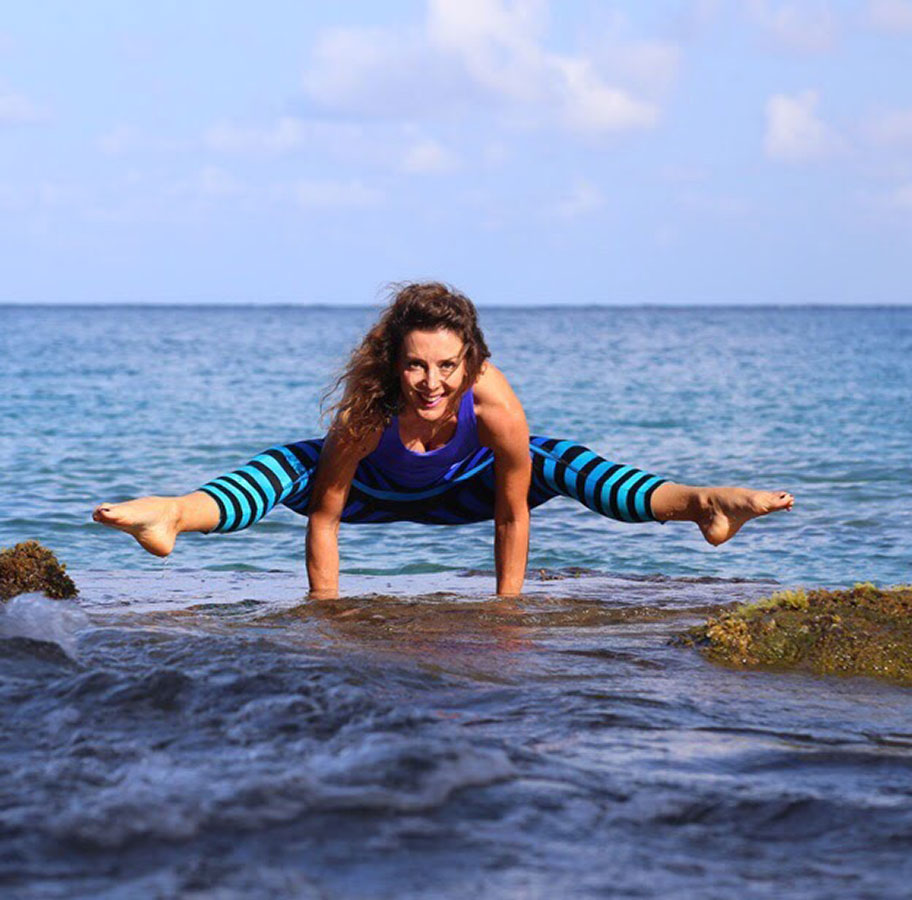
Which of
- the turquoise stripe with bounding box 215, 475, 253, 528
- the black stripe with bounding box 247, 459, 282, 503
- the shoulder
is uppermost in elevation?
the shoulder

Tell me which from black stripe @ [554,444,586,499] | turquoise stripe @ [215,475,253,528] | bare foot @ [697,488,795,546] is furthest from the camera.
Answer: black stripe @ [554,444,586,499]

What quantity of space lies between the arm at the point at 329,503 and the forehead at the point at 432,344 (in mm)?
586

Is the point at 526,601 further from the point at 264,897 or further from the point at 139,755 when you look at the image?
the point at 264,897

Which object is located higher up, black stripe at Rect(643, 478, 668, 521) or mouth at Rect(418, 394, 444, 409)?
mouth at Rect(418, 394, 444, 409)

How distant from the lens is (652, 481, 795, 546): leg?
6.24 metres

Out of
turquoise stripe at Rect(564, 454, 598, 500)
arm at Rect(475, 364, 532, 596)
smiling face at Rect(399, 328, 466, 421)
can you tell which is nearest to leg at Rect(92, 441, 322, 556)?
smiling face at Rect(399, 328, 466, 421)

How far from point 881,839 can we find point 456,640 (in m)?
2.81

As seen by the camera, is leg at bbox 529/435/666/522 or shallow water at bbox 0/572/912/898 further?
leg at bbox 529/435/666/522

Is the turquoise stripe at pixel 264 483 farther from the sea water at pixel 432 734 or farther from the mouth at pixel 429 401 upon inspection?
the mouth at pixel 429 401

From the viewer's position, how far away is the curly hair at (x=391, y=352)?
20.8 ft

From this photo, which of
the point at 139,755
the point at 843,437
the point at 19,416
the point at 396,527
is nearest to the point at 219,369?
the point at 19,416

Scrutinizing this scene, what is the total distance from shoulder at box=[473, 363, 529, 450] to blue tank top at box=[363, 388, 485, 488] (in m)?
0.04

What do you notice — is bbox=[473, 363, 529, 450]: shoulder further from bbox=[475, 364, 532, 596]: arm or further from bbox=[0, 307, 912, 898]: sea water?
bbox=[0, 307, 912, 898]: sea water

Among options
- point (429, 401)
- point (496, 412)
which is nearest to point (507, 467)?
point (496, 412)
